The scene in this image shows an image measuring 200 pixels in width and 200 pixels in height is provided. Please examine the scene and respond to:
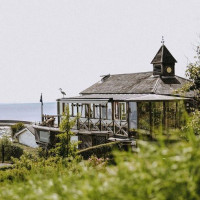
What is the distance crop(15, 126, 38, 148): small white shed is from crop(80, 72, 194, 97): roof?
9.63m

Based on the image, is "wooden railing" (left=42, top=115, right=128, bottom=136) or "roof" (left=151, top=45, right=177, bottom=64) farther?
"roof" (left=151, top=45, right=177, bottom=64)

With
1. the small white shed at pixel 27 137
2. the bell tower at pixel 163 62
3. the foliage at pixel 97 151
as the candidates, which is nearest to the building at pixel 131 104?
the bell tower at pixel 163 62

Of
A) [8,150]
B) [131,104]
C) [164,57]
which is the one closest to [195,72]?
[131,104]

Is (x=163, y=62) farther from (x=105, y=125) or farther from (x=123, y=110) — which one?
(x=105, y=125)

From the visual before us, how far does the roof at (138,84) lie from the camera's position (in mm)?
25261

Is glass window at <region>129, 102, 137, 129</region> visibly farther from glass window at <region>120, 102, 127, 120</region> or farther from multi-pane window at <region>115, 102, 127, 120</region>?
glass window at <region>120, 102, 127, 120</region>

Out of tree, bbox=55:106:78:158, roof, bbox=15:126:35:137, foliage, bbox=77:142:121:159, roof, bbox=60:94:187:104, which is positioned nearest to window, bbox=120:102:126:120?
roof, bbox=60:94:187:104

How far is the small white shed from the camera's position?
38378 mm

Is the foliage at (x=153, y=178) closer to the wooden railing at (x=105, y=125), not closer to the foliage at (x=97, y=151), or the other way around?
the foliage at (x=97, y=151)

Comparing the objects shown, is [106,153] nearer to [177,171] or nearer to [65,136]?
[65,136]

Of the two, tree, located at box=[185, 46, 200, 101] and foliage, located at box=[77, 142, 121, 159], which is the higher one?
tree, located at box=[185, 46, 200, 101]

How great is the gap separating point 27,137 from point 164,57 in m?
19.8

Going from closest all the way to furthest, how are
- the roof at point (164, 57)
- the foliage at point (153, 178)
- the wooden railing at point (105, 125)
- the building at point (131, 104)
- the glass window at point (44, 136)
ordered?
the foliage at point (153, 178) → the building at point (131, 104) → the wooden railing at point (105, 125) → the glass window at point (44, 136) → the roof at point (164, 57)

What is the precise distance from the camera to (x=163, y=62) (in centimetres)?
2828
